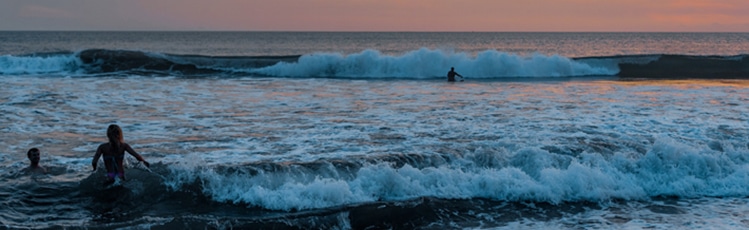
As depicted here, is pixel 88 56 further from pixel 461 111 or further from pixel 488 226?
pixel 488 226

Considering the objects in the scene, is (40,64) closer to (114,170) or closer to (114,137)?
(114,170)

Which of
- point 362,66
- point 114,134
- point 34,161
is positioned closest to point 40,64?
point 362,66

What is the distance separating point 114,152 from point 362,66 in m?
22.4

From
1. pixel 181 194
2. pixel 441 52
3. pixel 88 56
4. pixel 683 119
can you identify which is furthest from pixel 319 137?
pixel 88 56

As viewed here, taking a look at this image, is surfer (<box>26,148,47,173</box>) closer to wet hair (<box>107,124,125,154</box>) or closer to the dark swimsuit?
the dark swimsuit

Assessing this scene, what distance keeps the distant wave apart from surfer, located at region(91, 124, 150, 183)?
1989 centimetres

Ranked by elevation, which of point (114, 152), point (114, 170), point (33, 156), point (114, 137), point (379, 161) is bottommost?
point (379, 161)

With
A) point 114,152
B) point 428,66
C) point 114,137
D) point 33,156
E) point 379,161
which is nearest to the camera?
point 114,137

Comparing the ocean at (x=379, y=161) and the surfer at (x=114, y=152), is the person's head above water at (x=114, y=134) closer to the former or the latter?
the surfer at (x=114, y=152)

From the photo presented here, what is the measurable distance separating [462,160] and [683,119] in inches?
254

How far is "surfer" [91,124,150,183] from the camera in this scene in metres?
8.15

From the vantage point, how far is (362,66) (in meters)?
30.4

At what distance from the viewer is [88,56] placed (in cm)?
3052

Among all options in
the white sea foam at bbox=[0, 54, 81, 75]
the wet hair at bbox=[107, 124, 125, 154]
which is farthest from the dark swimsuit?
the white sea foam at bbox=[0, 54, 81, 75]
